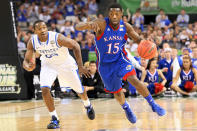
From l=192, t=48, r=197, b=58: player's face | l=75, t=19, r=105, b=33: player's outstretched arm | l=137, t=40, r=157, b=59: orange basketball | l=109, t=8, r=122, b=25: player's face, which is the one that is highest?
l=109, t=8, r=122, b=25: player's face

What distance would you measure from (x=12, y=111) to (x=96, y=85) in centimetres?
348

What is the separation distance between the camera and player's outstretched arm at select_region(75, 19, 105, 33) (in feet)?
19.8

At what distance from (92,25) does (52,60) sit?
4.11 feet

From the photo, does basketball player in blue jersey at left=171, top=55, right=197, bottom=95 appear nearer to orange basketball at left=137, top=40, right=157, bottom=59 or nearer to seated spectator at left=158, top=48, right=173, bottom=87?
seated spectator at left=158, top=48, right=173, bottom=87

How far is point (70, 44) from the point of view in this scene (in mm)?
6762

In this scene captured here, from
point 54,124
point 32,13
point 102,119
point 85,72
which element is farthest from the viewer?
point 32,13

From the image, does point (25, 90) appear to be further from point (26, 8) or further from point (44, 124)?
point (26, 8)

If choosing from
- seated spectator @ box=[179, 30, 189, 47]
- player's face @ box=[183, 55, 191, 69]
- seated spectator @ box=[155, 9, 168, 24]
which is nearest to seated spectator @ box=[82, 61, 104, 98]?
player's face @ box=[183, 55, 191, 69]

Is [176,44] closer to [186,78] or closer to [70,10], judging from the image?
[186,78]

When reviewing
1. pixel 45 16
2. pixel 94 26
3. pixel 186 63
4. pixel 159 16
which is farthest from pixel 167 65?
pixel 45 16

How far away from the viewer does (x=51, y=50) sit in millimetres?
6930

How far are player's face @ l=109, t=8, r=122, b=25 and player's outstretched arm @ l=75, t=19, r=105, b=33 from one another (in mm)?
159


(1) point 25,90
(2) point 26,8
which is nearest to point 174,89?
(1) point 25,90

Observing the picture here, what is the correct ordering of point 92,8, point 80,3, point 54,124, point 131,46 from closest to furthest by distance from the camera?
point 54,124, point 131,46, point 92,8, point 80,3
